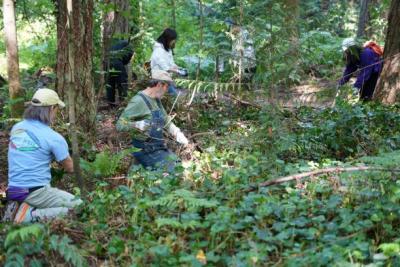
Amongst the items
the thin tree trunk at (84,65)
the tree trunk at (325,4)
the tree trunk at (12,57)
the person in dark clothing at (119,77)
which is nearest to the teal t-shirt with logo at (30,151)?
the tree trunk at (12,57)

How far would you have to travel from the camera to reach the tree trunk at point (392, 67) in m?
9.31

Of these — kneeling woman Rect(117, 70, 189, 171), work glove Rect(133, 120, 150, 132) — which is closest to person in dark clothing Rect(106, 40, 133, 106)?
kneeling woman Rect(117, 70, 189, 171)

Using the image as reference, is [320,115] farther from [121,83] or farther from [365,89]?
[121,83]

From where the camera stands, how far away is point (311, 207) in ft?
15.0

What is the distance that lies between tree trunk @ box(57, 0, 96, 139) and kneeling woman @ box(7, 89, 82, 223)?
2127mm

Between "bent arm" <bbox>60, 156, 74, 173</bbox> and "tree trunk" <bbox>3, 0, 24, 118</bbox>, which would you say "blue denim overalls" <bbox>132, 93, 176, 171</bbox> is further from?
"tree trunk" <bbox>3, 0, 24, 118</bbox>

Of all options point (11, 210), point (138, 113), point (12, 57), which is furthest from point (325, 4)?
point (11, 210)

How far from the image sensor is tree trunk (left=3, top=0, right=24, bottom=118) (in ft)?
23.3

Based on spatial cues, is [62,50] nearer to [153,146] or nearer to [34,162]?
[153,146]

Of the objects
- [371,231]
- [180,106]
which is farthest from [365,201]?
[180,106]

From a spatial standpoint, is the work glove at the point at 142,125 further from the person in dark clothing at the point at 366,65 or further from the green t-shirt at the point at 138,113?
the person in dark clothing at the point at 366,65

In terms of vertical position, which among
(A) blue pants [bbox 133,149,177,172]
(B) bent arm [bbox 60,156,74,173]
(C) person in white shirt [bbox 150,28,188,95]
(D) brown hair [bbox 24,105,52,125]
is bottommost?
(A) blue pants [bbox 133,149,177,172]

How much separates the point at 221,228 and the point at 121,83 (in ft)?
21.6

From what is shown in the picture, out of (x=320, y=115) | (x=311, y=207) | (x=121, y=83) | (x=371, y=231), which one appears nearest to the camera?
(x=371, y=231)
